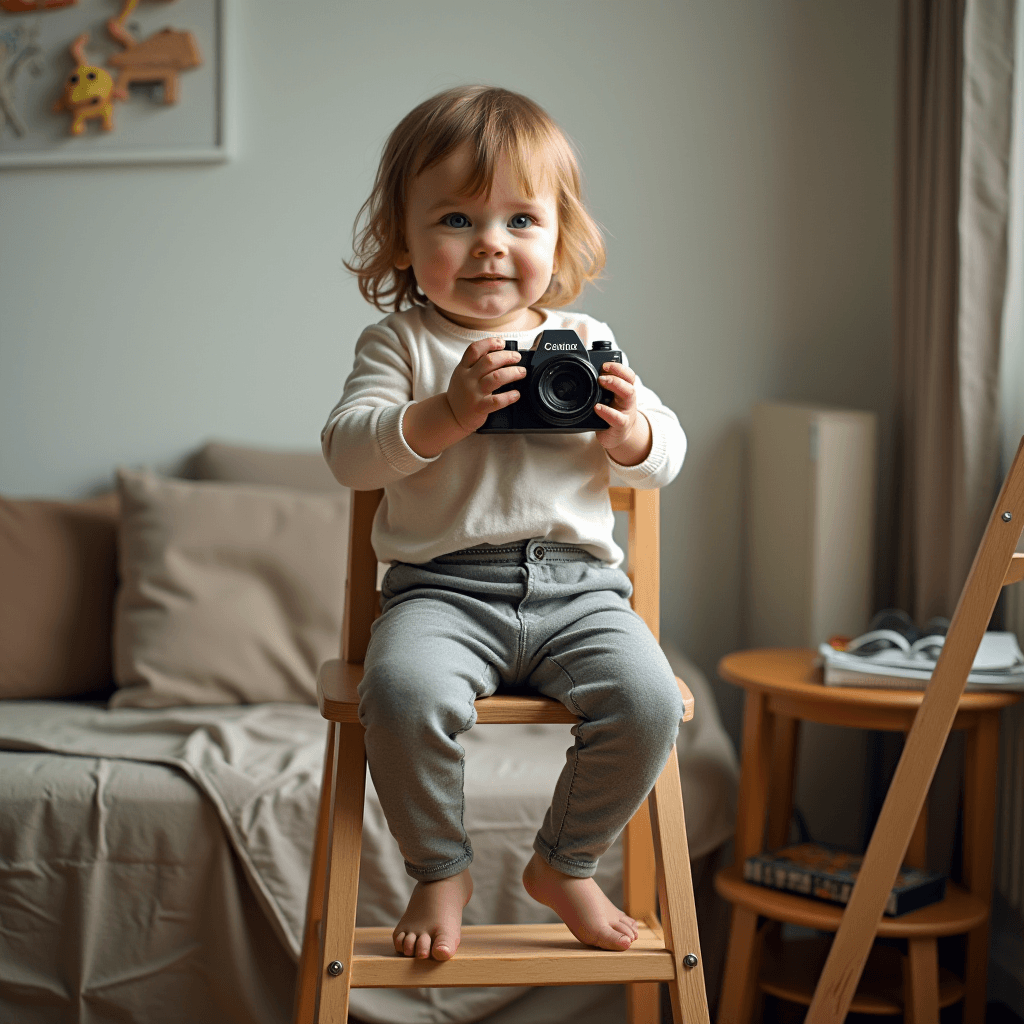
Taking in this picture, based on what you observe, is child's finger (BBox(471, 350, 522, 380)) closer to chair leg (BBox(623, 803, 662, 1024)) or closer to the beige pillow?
chair leg (BBox(623, 803, 662, 1024))

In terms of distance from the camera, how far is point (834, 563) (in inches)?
73.4

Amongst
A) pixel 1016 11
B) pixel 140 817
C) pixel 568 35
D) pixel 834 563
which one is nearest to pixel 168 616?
pixel 140 817

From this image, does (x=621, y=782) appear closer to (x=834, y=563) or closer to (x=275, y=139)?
(x=834, y=563)

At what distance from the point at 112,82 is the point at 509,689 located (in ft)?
5.31

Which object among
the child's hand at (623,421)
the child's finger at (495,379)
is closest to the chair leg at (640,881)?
the child's hand at (623,421)

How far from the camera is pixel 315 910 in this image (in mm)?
1233

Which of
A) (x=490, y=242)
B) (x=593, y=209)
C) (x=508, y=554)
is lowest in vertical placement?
(x=508, y=554)

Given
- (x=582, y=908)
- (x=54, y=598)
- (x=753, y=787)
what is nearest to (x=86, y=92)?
(x=54, y=598)

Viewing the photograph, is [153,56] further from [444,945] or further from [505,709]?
[444,945]

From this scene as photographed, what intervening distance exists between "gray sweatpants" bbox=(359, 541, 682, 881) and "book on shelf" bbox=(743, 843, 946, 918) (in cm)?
62

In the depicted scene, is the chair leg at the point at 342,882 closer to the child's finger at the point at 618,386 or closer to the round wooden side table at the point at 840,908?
the child's finger at the point at 618,386

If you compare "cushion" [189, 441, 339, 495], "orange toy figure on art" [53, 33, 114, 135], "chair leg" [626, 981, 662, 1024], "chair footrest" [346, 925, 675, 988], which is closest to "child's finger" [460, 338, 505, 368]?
"chair footrest" [346, 925, 675, 988]

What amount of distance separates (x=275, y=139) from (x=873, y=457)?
1.24 metres

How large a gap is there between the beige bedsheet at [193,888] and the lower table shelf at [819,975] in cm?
23
